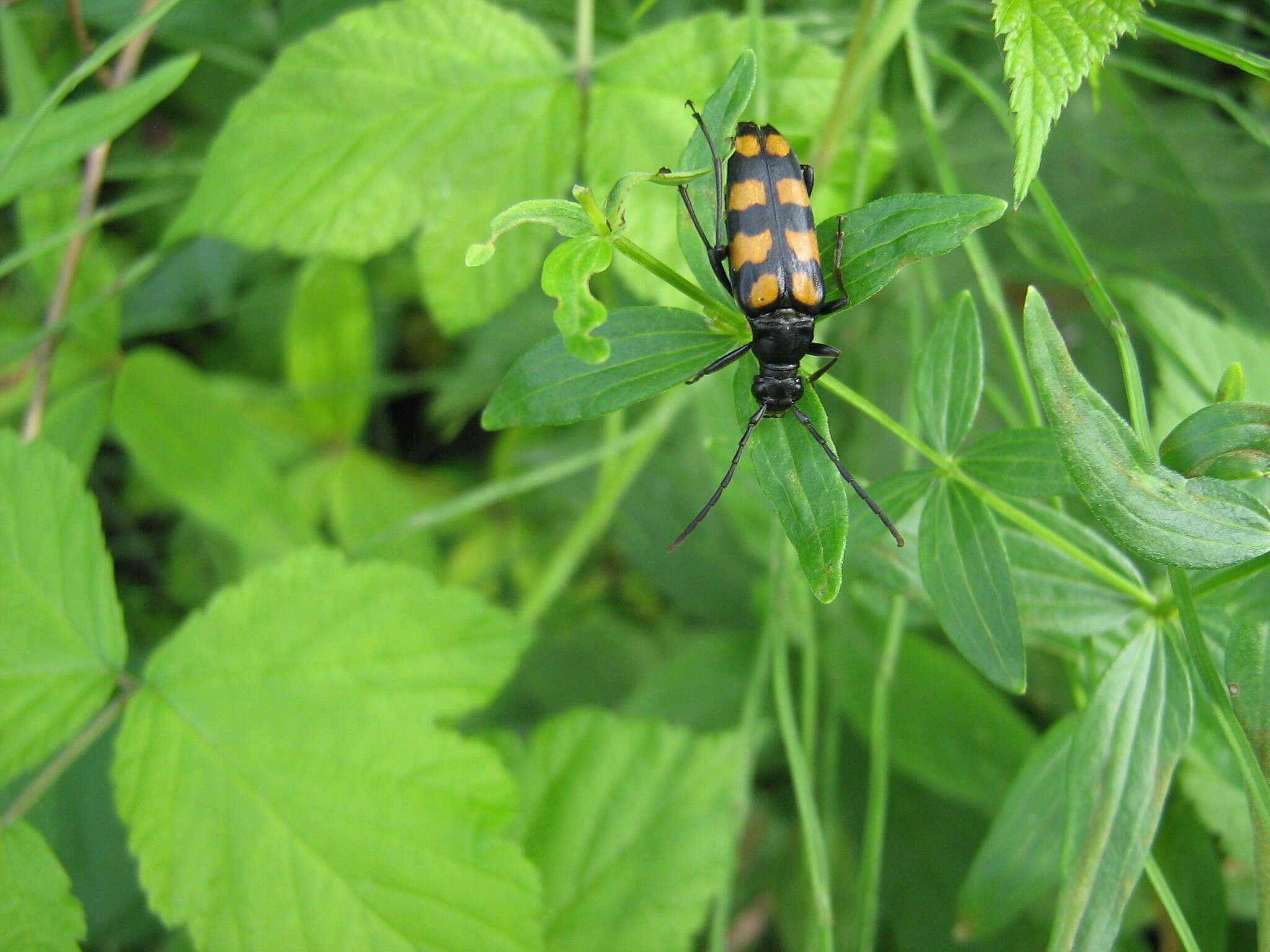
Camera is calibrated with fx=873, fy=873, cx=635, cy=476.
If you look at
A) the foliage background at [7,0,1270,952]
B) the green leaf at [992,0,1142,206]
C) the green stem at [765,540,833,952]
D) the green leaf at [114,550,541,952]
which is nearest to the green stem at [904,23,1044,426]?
the foliage background at [7,0,1270,952]

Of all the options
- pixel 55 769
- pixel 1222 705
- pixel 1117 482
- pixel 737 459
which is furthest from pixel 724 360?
pixel 55 769

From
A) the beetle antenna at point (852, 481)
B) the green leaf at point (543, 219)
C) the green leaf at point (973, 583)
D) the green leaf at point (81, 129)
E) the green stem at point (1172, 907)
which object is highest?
the green leaf at point (81, 129)

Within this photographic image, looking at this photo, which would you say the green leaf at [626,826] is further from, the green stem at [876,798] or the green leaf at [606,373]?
the green leaf at [606,373]

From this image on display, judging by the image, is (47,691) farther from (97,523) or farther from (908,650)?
(908,650)

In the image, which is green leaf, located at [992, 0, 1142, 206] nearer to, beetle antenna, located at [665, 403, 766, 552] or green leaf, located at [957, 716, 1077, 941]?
beetle antenna, located at [665, 403, 766, 552]

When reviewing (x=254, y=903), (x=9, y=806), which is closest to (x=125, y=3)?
(x=9, y=806)

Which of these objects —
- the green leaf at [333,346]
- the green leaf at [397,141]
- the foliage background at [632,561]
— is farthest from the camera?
the green leaf at [333,346]

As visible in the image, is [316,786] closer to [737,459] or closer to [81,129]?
[737,459]

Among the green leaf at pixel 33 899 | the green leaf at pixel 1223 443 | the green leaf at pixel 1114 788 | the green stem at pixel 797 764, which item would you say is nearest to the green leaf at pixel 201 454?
the green leaf at pixel 33 899
